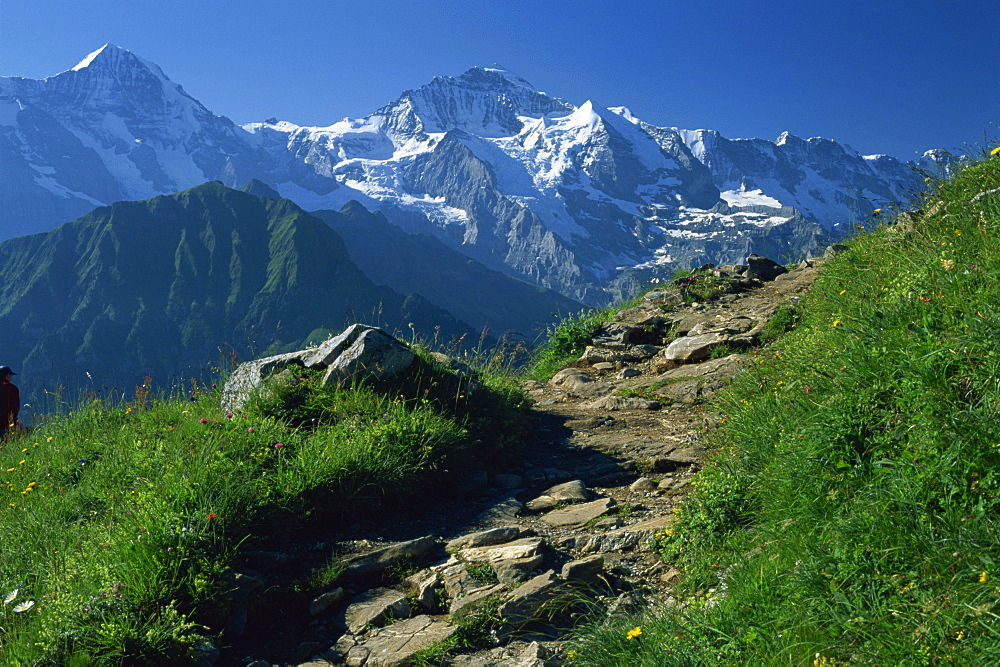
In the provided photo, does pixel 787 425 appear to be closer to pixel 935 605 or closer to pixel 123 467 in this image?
pixel 935 605

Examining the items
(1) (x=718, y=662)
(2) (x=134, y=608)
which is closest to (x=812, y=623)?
(1) (x=718, y=662)

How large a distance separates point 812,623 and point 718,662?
1.71ft

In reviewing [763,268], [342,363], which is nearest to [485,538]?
[342,363]

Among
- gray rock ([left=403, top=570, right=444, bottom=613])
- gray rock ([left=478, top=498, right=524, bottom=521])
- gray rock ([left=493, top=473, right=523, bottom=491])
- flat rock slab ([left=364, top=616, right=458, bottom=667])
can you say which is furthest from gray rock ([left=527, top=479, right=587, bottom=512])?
flat rock slab ([left=364, top=616, right=458, bottom=667])

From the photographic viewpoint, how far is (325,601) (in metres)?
5.00

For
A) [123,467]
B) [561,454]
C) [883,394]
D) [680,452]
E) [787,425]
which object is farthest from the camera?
[561,454]

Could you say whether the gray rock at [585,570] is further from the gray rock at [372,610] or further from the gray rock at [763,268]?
the gray rock at [763,268]

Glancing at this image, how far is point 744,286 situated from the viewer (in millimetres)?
15750

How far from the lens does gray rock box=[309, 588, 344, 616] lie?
4953mm

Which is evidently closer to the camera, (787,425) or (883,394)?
(883,394)

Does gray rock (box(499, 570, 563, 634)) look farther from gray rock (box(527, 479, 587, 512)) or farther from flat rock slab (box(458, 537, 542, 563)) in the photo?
gray rock (box(527, 479, 587, 512))

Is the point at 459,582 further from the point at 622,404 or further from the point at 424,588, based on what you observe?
the point at 622,404

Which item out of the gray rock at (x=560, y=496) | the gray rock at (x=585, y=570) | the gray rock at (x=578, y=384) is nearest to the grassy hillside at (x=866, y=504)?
the gray rock at (x=585, y=570)

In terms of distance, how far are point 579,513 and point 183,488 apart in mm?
3598
